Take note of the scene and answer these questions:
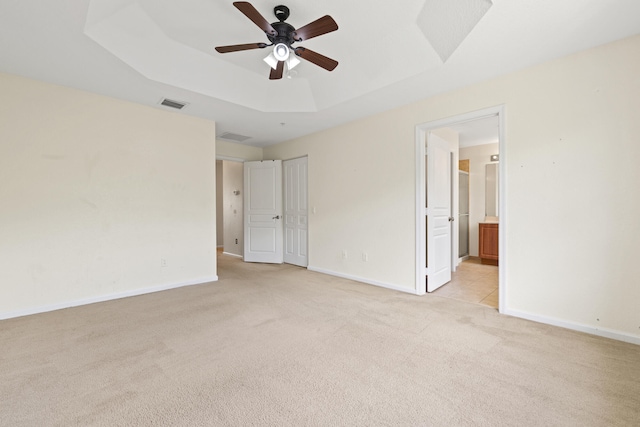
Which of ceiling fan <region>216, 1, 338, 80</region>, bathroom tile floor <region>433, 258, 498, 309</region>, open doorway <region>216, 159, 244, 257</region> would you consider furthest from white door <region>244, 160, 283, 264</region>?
ceiling fan <region>216, 1, 338, 80</region>

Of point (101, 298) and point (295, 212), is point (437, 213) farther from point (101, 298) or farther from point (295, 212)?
point (101, 298)

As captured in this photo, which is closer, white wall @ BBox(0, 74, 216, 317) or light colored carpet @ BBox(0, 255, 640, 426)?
light colored carpet @ BBox(0, 255, 640, 426)

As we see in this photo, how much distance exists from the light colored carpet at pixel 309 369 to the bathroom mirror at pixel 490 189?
11.8 feet

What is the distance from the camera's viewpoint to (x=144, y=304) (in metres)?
→ 3.26

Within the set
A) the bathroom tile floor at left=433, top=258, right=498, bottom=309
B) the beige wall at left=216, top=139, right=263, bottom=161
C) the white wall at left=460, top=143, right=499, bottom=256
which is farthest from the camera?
the white wall at left=460, top=143, right=499, bottom=256

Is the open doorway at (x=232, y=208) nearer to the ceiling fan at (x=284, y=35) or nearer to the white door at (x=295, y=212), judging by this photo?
the white door at (x=295, y=212)

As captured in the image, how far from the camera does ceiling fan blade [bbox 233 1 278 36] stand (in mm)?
1708

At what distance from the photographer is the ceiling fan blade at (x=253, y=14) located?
1708mm

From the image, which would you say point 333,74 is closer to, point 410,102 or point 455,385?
point 410,102

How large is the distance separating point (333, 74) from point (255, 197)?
3259mm

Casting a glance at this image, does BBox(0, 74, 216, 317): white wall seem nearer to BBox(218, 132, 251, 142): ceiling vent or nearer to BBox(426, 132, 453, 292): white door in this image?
BBox(218, 132, 251, 142): ceiling vent

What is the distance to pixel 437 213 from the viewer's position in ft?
12.4

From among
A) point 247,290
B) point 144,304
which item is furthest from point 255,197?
point 144,304

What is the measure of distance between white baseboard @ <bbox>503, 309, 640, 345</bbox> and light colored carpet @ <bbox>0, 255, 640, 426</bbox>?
100 millimetres
